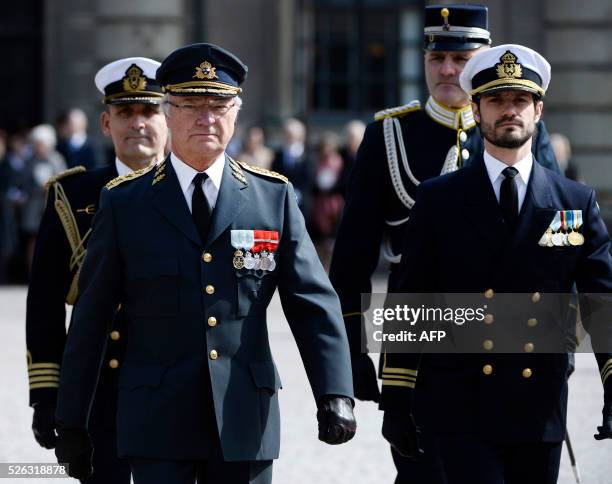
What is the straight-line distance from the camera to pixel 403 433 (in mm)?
5242

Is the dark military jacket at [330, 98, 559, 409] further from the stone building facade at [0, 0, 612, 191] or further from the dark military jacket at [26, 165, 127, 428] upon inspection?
the stone building facade at [0, 0, 612, 191]

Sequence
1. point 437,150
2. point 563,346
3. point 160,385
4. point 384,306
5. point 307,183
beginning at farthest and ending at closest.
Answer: point 307,183
point 437,150
point 384,306
point 563,346
point 160,385

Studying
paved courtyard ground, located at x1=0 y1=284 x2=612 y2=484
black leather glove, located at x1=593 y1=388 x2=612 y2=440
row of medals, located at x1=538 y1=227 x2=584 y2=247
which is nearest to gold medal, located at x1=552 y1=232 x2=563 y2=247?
row of medals, located at x1=538 y1=227 x2=584 y2=247

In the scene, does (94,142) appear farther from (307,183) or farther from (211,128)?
(211,128)

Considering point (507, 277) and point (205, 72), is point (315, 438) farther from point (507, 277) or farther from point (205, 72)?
point (205, 72)

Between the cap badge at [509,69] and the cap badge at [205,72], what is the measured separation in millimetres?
938

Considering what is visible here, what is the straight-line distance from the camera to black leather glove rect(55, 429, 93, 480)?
15.9ft

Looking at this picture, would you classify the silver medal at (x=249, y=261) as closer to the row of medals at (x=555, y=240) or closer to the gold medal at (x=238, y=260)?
the gold medal at (x=238, y=260)

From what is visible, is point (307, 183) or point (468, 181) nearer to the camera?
point (468, 181)

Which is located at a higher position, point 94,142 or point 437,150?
point 437,150

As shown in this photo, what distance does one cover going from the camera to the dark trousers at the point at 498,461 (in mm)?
5098

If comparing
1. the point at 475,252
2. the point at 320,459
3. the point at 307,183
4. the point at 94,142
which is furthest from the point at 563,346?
the point at 94,142

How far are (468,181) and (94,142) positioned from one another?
44.0ft

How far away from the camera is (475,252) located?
17.4 feet
